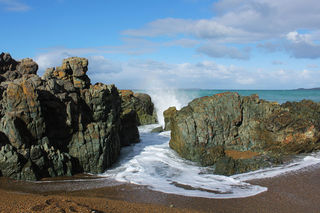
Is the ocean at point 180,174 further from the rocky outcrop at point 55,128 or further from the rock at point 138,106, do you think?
the rock at point 138,106

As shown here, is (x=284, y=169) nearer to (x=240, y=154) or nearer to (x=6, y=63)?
(x=240, y=154)

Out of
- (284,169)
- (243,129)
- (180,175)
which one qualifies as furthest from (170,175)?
(243,129)

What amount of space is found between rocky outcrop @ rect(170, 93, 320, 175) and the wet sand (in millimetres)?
2441

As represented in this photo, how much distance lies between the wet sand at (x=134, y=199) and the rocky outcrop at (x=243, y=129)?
244 cm

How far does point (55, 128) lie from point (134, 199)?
4.40 metres

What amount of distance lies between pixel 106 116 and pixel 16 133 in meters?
3.47

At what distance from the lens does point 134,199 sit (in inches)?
280

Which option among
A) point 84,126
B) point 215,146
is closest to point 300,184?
point 215,146

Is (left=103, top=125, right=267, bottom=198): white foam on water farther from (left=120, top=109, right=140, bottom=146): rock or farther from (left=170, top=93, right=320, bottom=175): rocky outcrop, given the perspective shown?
(left=170, top=93, right=320, bottom=175): rocky outcrop

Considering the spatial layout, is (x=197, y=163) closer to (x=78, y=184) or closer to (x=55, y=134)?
(x=78, y=184)

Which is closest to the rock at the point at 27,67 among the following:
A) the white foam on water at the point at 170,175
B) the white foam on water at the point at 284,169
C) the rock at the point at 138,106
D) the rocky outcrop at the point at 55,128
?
the rocky outcrop at the point at 55,128

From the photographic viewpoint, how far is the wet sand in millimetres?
6203

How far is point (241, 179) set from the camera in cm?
875

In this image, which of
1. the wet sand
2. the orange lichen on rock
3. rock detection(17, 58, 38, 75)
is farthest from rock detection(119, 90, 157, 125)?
the wet sand
